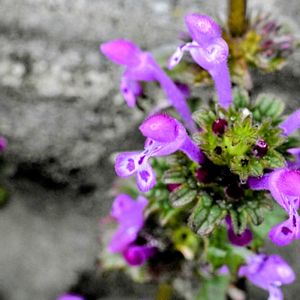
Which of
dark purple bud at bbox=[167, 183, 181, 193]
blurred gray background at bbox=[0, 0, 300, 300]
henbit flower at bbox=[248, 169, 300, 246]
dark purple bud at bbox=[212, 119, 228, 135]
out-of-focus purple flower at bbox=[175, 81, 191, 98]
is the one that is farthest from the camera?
blurred gray background at bbox=[0, 0, 300, 300]

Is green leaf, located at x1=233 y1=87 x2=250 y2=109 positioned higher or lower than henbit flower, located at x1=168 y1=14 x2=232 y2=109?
lower

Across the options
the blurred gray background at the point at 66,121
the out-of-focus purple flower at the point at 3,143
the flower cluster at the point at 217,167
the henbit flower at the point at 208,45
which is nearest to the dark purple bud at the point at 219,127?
the flower cluster at the point at 217,167

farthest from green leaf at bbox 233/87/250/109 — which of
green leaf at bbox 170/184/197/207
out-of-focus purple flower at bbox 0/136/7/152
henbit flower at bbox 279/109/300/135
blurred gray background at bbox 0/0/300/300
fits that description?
out-of-focus purple flower at bbox 0/136/7/152

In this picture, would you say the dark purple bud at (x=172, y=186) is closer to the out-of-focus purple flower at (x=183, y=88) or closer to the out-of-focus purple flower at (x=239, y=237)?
the out-of-focus purple flower at (x=239, y=237)

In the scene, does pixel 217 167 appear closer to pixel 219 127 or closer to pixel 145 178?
pixel 219 127

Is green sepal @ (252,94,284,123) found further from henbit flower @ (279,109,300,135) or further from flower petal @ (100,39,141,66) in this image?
flower petal @ (100,39,141,66)

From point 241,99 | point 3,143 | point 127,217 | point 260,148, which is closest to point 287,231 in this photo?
point 260,148

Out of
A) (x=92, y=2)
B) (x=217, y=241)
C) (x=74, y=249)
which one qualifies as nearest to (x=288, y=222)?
(x=217, y=241)
